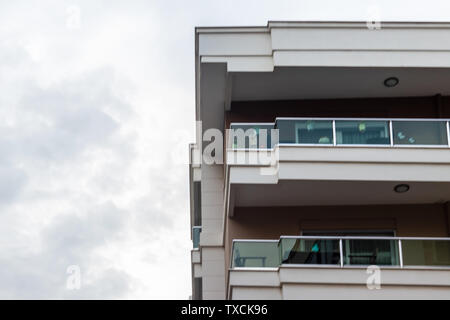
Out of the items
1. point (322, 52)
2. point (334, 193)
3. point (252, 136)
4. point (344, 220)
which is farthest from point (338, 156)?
point (322, 52)

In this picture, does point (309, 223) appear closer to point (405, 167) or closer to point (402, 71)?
point (405, 167)

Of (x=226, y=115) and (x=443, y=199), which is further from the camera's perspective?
(x=226, y=115)

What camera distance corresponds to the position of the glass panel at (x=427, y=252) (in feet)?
51.3

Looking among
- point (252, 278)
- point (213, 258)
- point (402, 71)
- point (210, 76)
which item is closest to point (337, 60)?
point (402, 71)

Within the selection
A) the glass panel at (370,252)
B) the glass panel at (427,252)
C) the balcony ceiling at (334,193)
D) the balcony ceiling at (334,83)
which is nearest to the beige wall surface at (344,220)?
the balcony ceiling at (334,193)

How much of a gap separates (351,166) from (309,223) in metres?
1.68

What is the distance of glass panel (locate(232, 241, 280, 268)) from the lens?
624 inches

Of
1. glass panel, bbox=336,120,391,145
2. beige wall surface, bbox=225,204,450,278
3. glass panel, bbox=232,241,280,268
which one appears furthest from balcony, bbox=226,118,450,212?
glass panel, bbox=232,241,280,268

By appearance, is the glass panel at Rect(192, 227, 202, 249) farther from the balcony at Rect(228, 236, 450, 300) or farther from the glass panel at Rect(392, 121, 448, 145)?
the glass panel at Rect(392, 121, 448, 145)

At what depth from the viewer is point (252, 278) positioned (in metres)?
15.7

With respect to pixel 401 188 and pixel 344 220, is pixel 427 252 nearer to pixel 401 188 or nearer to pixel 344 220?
pixel 401 188

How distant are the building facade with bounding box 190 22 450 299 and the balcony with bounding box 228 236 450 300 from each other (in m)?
0.02

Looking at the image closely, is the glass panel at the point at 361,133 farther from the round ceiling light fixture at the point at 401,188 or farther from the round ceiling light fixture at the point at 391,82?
the round ceiling light fixture at the point at 391,82
